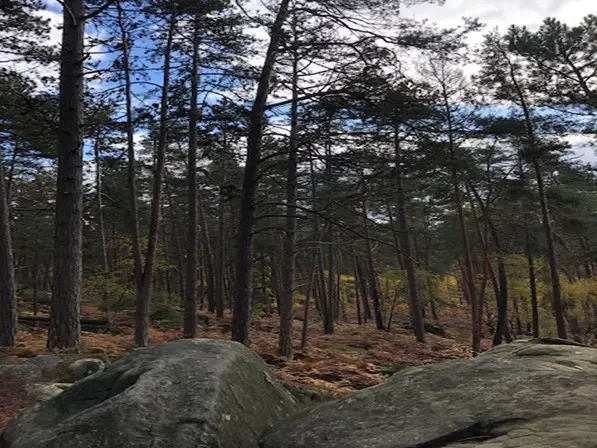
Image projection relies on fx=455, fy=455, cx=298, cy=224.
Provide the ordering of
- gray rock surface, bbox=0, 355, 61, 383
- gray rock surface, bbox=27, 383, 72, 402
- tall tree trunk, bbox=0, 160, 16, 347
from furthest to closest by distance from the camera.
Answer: tall tree trunk, bbox=0, 160, 16, 347
gray rock surface, bbox=0, 355, 61, 383
gray rock surface, bbox=27, 383, 72, 402

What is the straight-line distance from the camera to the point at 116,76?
1132cm

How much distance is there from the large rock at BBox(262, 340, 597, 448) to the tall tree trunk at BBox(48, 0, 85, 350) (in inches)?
255

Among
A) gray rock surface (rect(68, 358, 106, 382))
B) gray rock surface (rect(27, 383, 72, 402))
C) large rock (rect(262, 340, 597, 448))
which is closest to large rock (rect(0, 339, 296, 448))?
large rock (rect(262, 340, 597, 448))

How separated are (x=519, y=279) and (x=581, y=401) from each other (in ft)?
78.7

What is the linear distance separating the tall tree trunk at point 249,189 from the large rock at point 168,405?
3.69m

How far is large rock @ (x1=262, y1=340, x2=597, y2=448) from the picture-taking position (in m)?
2.29

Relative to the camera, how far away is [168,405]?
3098 mm

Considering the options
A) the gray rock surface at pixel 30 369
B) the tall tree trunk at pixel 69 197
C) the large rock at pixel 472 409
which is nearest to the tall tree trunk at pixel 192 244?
the tall tree trunk at pixel 69 197

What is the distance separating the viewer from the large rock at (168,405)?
9.47 ft

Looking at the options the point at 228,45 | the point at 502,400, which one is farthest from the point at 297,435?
the point at 228,45

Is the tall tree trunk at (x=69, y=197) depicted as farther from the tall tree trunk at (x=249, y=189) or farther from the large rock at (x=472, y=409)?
the large rock at (x=472, y=409)

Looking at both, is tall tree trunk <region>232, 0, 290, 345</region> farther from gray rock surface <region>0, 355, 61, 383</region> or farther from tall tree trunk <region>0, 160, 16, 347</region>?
tall tree trunk <region>0, 160, 16, 347</region>

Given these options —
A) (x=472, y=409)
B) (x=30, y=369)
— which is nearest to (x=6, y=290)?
(x=30, y=369)

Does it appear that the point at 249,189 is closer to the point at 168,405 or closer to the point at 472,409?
the point at 168,405
